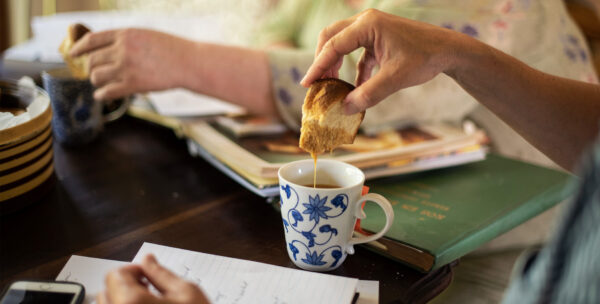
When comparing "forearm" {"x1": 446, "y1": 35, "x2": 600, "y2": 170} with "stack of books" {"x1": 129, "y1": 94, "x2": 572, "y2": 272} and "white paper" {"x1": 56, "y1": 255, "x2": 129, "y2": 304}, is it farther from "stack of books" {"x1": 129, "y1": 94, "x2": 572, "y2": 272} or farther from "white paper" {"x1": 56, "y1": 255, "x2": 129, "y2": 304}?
"white paper" {"x1": 56, "y1": 255, "x2": 129, "y2": 304}

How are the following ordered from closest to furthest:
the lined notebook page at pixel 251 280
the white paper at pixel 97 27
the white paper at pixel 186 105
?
the lined notebook page at pixel 251 280
the white paper at pixel 186 105
the white paper at pixel 97 27


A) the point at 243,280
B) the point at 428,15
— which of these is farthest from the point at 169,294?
the point at 428,15

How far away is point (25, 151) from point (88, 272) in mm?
235

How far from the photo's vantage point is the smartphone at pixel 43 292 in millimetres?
518

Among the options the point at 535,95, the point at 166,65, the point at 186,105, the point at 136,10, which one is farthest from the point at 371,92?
the point at 136,10

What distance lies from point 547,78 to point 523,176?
0.92 feet

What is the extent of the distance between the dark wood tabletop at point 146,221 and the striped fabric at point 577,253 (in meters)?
0.25

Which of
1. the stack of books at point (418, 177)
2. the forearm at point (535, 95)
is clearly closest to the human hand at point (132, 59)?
the stack of books at point (418, 177)

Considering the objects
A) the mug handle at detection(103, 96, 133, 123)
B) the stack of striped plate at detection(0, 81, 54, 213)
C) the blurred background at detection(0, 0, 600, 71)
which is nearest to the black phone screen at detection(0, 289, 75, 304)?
the stack of striped plate at detection(0, 81, 54, 213)

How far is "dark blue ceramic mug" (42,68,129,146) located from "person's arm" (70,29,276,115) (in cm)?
3

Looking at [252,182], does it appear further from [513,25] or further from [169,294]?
[513,25]

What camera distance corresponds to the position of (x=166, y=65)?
3.06 ft

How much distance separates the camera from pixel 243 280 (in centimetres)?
57

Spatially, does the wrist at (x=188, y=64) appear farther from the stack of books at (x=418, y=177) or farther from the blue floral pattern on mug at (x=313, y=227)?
the blue floral pattern on mug at (x=313, y=227)
